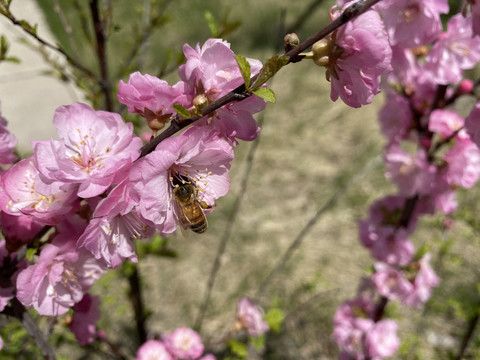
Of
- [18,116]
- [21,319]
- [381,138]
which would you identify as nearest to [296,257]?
[381,138]

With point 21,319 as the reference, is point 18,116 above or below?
below

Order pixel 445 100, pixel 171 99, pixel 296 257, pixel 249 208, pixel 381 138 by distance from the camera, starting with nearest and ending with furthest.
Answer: pixel 171 99, pixel 445 100, pixel 296 257, pixel 249 208, pixel 381 138

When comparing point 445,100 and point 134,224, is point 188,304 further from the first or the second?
point 134,224

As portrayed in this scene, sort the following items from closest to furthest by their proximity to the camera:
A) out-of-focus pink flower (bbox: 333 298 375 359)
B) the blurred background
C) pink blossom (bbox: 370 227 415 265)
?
pink blossom (bbox: 370 227 415 265), out-of-focus pink flower (bbox: 333 298 375 359), the blurred background

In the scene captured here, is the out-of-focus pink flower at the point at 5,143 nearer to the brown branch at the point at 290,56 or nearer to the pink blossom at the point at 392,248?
the brown branch at the point at 290,56

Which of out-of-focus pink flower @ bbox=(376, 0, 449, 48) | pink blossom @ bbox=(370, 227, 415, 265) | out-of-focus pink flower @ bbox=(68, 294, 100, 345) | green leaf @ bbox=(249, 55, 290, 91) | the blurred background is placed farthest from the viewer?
the blurred background

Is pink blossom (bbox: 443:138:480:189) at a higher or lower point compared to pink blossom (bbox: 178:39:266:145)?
lower

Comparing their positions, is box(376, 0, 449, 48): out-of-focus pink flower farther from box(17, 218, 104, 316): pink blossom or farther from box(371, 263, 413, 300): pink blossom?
box(371, 263, 413, 300): pink blossom

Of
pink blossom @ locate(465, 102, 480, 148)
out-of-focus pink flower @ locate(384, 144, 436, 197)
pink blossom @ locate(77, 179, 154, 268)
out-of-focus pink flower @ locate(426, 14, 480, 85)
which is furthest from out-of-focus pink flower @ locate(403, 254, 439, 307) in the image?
pink blossom @ locate(77, 179, 154, 268)
